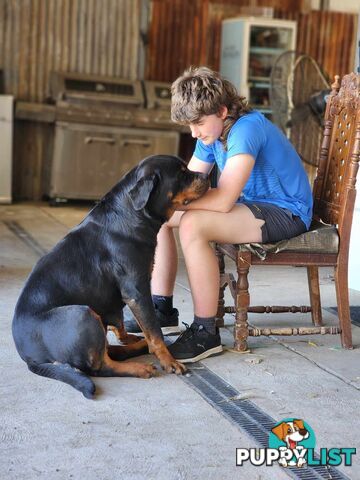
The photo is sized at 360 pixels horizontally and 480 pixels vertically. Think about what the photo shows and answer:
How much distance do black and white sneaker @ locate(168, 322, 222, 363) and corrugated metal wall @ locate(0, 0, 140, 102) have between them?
5.69 meters

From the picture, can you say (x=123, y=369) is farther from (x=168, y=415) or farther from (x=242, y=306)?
(x=242, y=306)

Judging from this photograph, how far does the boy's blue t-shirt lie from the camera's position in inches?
123

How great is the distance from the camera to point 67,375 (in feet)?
8.82

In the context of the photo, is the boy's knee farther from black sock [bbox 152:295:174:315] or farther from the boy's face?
black sock [bbox 152:295:174:315]

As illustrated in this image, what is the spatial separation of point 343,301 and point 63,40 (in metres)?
5.80

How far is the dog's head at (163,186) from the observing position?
285cm

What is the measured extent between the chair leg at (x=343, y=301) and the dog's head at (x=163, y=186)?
0.78 m

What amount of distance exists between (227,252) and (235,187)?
41cm

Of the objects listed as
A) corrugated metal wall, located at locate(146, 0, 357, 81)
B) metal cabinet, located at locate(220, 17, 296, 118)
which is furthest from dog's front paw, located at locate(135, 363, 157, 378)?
corrugated metal wall, located at locate(146, 0, 357, 81)

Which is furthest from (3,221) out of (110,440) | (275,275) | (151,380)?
(110,440)

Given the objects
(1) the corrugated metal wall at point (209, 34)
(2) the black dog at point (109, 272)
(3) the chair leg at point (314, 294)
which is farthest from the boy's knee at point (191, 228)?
(1) the corrugated metal wall at point (209, 34)

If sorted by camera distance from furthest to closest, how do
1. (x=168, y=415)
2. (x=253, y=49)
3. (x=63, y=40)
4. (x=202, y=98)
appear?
(x=253, y=49)
(x=63, y=40)
(x=202, y=98)
(x=168, y=415)

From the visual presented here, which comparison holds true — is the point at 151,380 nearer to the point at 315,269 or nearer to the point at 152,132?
the point at 315,269

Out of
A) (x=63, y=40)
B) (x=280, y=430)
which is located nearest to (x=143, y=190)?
(x=280, y=430)
